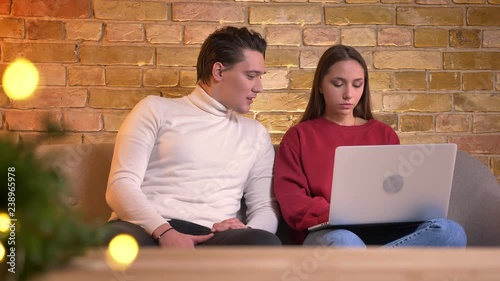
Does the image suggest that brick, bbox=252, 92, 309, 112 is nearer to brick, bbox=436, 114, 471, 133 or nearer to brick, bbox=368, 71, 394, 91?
brick, bbox=368, 71, 394, 91

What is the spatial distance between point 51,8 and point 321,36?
1.01 metres

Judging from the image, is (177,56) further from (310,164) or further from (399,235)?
(399,235)

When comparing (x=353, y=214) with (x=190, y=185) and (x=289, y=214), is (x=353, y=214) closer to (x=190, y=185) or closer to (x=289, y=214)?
(x=289, y=214)

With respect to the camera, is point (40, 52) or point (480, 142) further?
point (480, 142)

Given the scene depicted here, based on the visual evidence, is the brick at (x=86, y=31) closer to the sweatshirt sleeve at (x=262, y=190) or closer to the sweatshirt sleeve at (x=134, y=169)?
the sweatshirt sleeve at (x=134, y=169)

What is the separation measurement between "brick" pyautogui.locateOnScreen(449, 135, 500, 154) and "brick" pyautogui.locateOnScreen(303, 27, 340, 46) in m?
0.59

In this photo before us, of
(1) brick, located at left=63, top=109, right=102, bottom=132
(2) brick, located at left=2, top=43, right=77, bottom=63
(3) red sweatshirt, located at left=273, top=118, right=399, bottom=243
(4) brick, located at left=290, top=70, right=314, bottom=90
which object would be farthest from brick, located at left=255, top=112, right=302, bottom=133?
(2) brick, located at left=2, top=43, right=77, bottom=63

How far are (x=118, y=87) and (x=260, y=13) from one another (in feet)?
1.96

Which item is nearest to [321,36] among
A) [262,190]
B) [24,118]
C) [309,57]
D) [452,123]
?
[309,57]

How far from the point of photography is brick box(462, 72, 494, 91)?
2748 millimetres

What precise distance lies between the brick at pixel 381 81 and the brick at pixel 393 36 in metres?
0.11

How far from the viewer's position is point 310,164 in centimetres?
234

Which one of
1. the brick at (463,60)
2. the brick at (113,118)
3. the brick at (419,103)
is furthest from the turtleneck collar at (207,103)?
the brick at (463,60)

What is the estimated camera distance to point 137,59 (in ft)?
8.70
